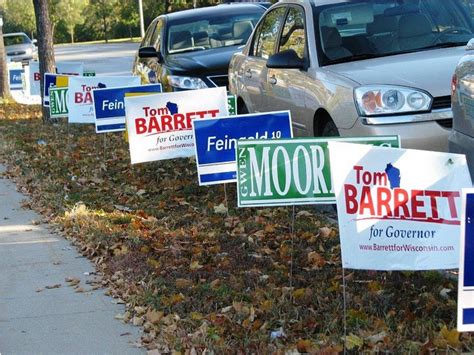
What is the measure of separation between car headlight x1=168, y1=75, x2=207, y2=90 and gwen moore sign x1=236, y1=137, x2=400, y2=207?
6.10 m

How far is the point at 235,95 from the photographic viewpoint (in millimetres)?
10391

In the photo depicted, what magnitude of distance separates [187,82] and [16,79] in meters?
15.3

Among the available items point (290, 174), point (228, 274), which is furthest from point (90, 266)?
point (290, 174)

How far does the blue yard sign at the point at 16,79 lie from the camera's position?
2630cm

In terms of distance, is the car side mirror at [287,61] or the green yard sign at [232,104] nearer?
the car side mirror at [287,61]

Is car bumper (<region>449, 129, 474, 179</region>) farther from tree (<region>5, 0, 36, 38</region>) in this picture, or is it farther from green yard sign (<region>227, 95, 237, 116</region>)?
tree (<region>5, 0, 36, 38</region>)

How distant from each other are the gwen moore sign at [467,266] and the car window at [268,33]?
5476 millimetres

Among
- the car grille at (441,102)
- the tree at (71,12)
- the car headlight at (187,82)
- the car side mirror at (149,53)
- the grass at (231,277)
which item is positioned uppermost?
the tree at (71,12)

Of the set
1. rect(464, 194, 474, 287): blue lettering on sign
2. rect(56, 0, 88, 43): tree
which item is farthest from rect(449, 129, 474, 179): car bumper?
rect(56, 0, 88, 43): tree

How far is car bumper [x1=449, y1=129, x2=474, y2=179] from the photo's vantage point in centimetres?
580

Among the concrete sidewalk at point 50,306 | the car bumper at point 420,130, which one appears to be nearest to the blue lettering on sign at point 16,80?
the concrete sidewalk at point 50,306

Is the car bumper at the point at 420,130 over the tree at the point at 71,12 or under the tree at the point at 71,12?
under

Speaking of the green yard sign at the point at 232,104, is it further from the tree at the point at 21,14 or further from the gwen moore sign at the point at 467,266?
the tree at the point at 21,14

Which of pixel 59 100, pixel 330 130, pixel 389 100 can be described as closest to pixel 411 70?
pixel 389 100
